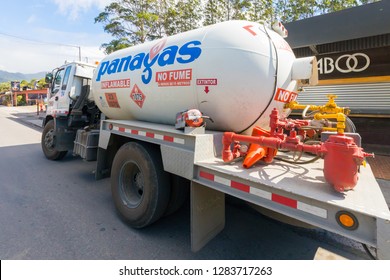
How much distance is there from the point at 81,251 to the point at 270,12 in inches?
700

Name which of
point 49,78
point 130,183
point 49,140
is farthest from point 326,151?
point 49,78

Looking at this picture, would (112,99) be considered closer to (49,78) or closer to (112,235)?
(112,235)

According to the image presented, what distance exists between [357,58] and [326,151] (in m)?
7.14

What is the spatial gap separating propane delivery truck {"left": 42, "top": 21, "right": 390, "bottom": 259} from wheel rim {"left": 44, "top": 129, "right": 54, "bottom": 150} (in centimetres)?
335

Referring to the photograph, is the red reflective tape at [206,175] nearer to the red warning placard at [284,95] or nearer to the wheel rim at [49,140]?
the red warning placard at [284,95]

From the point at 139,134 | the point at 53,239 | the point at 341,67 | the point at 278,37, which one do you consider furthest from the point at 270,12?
the point at 53,239

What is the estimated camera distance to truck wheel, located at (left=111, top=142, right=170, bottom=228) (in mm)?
2953

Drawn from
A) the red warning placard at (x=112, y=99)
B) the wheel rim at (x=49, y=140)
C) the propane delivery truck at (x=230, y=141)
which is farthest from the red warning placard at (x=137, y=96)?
the wheel rim at (x=49, y=140)

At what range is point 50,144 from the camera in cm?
659

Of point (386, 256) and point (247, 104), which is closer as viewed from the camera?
point (386, 256)

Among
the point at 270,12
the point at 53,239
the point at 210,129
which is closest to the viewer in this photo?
the point at 53,239

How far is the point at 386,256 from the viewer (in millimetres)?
1320

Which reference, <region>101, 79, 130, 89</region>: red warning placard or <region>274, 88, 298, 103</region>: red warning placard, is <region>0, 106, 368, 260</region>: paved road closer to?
<region>274, 88, 298, 103</region>: red warning placard

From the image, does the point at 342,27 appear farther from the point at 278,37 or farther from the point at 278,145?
the point at 278,145
